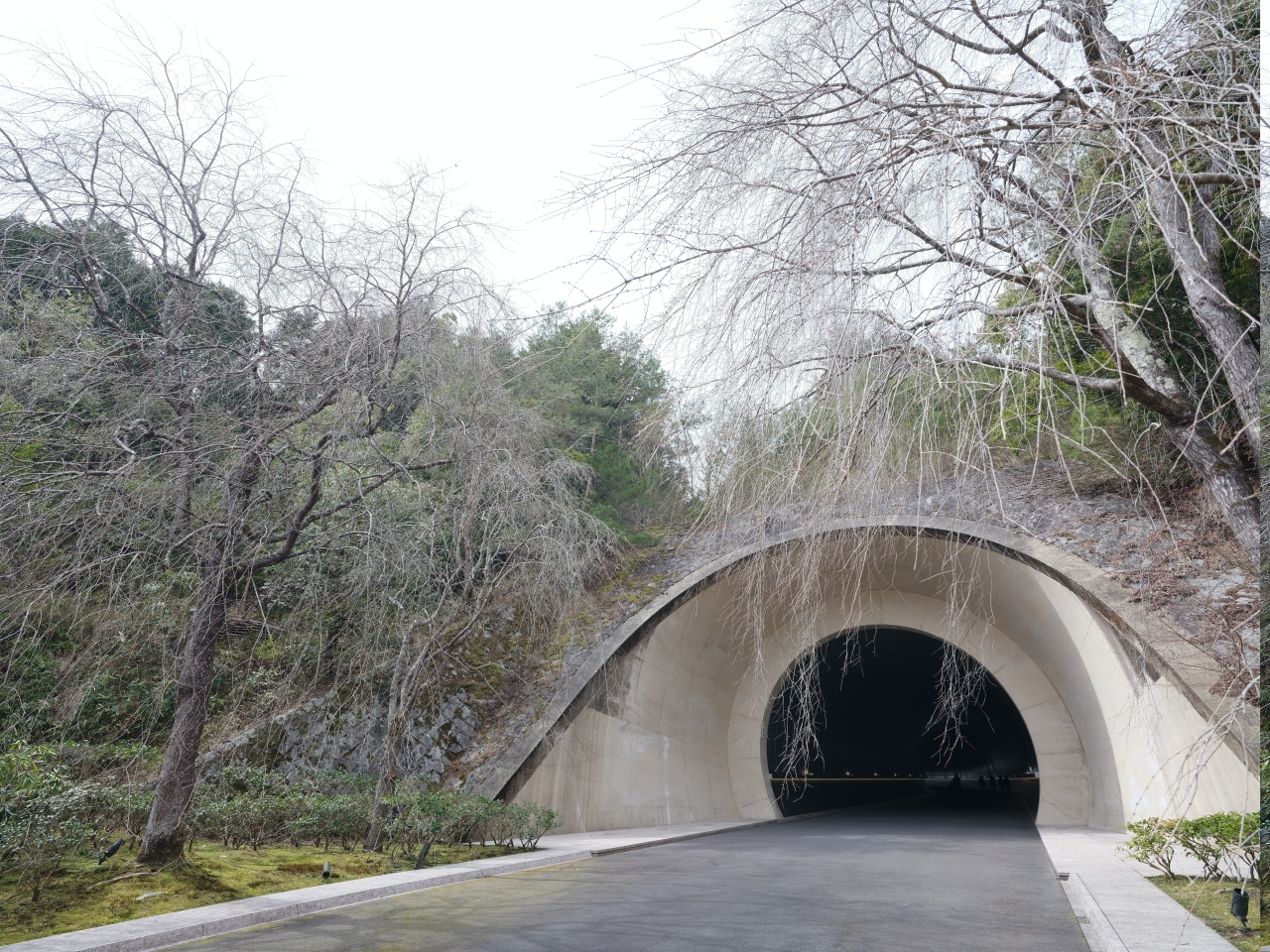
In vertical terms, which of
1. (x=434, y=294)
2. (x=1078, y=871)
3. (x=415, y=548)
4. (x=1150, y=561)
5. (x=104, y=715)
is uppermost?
(x=434, y=294)

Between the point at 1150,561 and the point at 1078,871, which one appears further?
the point at 1150,561

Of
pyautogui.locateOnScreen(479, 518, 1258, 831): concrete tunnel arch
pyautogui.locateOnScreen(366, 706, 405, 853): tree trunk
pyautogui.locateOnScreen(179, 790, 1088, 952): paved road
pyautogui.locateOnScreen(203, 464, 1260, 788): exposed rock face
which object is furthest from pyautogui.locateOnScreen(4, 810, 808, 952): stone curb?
pyautogui.locateOnScreen(203, 464, 1260, 788): exposed rock face

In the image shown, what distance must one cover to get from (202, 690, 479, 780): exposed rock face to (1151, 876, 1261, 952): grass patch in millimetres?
9474

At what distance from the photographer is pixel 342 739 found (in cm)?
1388

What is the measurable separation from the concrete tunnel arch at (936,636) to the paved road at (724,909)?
248 centimetres

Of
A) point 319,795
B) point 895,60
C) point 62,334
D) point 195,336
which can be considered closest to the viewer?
point 895,60

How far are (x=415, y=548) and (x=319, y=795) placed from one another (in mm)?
4206

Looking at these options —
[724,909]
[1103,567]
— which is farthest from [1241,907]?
[1103,567]

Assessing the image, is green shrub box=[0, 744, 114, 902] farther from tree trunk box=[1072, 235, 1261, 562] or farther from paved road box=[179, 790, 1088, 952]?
tree trunk box=[1072, 235, 1261, 562]

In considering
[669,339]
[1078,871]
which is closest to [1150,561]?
[1078,871]

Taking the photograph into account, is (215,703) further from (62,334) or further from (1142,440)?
(1142,440)

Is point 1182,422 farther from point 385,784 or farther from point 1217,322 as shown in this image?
point 385,784

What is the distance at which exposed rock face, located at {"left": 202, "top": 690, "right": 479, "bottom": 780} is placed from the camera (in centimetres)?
1345

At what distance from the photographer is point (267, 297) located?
7926mm
